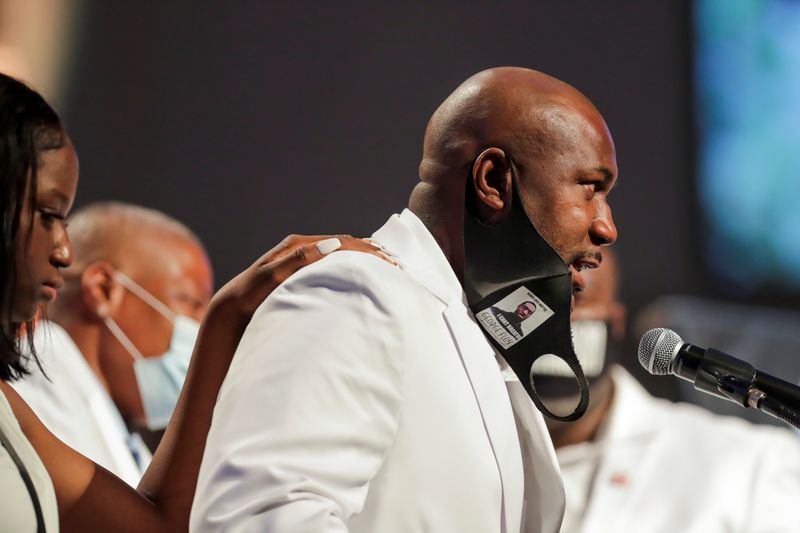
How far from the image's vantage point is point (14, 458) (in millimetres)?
1460

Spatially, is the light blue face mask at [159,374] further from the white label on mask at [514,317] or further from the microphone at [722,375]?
the microphone at [722,375]

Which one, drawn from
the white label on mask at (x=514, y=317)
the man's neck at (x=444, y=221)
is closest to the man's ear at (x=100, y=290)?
the man's neck at (x=444, y=221)

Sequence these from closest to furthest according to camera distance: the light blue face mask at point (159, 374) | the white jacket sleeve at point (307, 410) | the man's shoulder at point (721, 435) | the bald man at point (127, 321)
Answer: the white jacket sleeve at point (307, 410) < the bald man at point (127, 321) < the light blue face mask at point (159, 374) < the man's shoulder at point (721, 435)

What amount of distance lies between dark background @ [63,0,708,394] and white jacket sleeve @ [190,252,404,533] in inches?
135

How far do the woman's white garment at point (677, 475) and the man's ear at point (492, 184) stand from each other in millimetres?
1905

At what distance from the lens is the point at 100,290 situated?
3.10 meters

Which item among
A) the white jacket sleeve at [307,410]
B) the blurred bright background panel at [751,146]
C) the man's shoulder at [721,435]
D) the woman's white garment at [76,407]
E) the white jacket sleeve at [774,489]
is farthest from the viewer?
the blurred bright background panel at [751,146]

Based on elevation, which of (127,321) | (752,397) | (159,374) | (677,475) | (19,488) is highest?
(752,397)

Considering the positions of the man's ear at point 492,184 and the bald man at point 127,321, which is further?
the bald man at point 127,321

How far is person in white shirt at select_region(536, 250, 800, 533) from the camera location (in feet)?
10.8

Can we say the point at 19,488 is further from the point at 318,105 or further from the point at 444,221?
the point at 318,105

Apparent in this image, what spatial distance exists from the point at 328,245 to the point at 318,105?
3.46m

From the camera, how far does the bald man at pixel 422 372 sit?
132 centimetres

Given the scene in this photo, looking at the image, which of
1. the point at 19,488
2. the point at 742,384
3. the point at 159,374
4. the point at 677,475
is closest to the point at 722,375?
the point at 742,384
